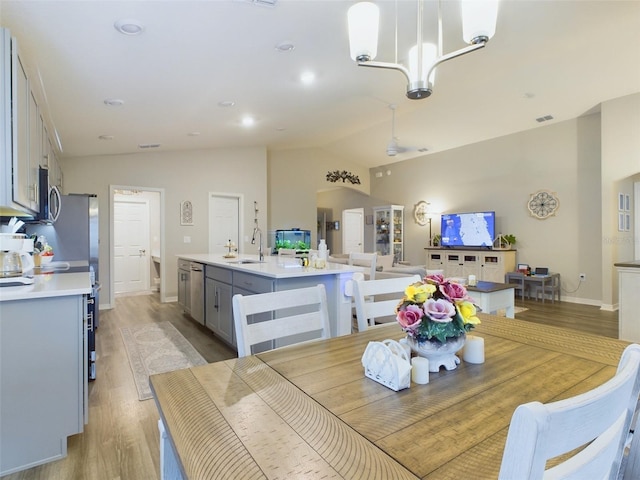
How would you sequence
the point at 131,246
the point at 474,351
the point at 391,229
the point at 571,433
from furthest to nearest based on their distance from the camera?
the point at 391,229
the point at 131,246
the point at 474,351
the point at 571,433

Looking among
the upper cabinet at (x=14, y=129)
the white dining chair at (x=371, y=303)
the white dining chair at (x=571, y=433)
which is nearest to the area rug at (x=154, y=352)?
the upper cabinet at (x=14, y=129)

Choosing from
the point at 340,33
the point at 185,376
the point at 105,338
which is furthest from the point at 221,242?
the point at 185,376

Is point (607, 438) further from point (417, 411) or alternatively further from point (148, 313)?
point (148, 313)

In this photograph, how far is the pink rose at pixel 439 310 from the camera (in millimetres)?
999

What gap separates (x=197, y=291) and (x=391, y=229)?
5.61m

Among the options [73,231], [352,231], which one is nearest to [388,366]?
[73,231]

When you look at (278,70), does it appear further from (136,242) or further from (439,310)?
(136,242)

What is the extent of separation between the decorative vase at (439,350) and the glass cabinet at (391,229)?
24.9 ft

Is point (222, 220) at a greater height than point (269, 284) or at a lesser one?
greater

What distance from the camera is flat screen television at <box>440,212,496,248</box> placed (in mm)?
6891

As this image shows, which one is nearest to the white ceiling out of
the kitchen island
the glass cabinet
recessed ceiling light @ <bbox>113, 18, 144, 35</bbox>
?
recessed ceiling light @ <bbox>113, 18, 144, 35</bbox>

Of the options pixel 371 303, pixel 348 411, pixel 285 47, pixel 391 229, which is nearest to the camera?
pixel 348 411

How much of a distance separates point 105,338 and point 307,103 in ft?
13.0

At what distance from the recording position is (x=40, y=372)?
5.86 feet
